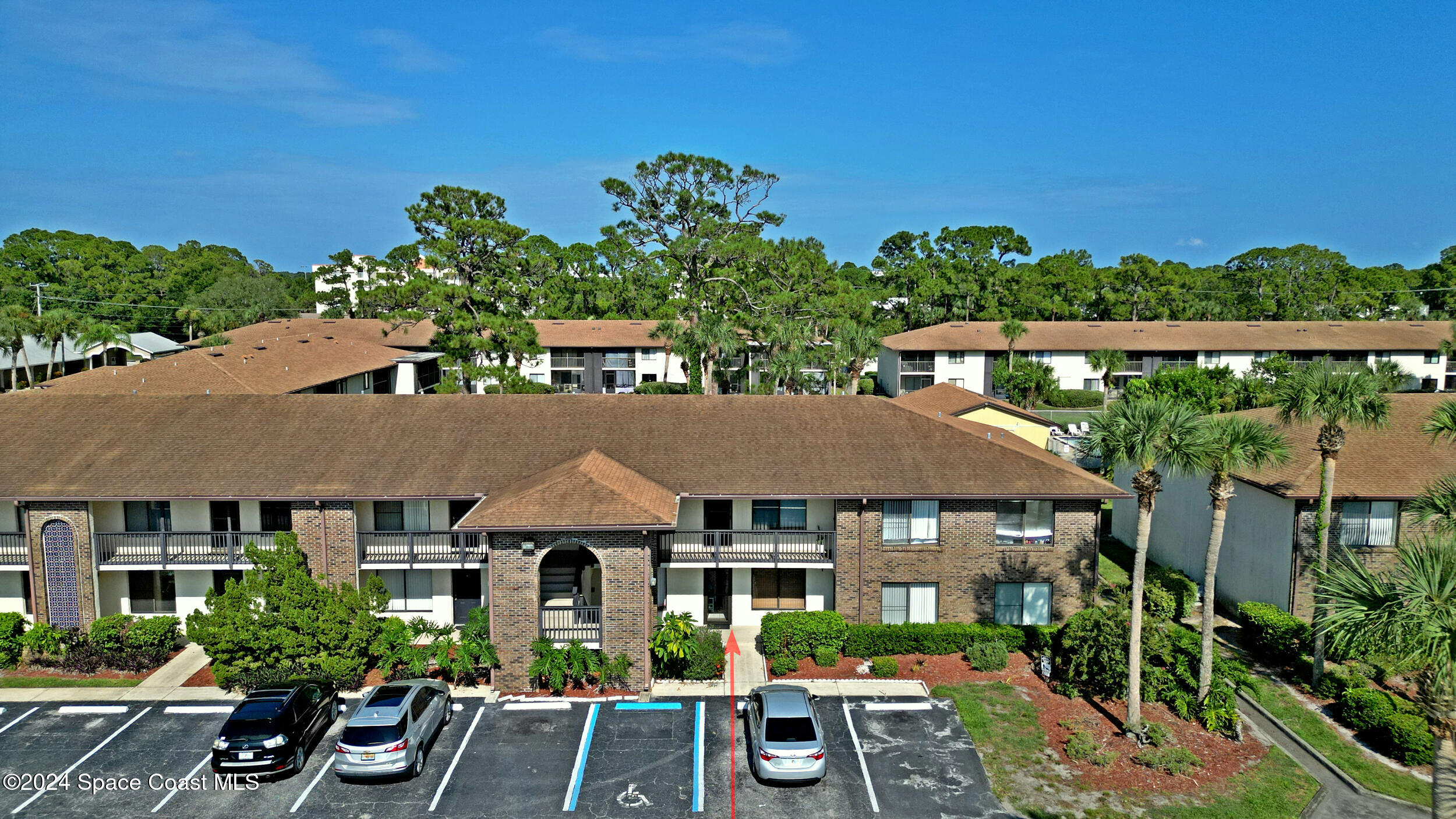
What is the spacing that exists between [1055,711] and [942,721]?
2950mm

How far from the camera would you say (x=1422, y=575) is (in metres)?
14.1

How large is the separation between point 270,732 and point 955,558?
18.3 metres

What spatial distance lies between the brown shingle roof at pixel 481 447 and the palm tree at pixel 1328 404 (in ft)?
16.6

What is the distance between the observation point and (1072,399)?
73.1 meters

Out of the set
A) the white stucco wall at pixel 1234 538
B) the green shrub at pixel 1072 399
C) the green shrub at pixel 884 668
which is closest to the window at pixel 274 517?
the green shrub at pixel 884 668

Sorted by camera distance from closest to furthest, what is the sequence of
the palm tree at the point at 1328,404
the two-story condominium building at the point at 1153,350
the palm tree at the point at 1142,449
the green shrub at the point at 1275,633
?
the palm tree at the point at 1142,449 → the palm tree at the point at 1328,404 → the green shrub at the point at 1275,633 → the two-story condominium building at the point at 1153,350

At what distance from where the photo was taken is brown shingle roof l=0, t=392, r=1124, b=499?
25.2m

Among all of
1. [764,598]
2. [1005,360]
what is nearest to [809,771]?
[764,598]

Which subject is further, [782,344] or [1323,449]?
[782,344]

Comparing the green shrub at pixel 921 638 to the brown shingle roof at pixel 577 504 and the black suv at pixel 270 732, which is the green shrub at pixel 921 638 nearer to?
the brown shingle roof at pixel 577 504

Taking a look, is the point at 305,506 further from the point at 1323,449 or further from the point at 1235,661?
the point at 1323,449

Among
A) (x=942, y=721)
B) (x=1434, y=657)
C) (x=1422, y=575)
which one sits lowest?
(x=942, y=721)

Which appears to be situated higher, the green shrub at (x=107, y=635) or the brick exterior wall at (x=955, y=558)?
the brick exterior wall at (x=955, y=558)

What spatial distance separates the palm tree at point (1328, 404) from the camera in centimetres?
2189
